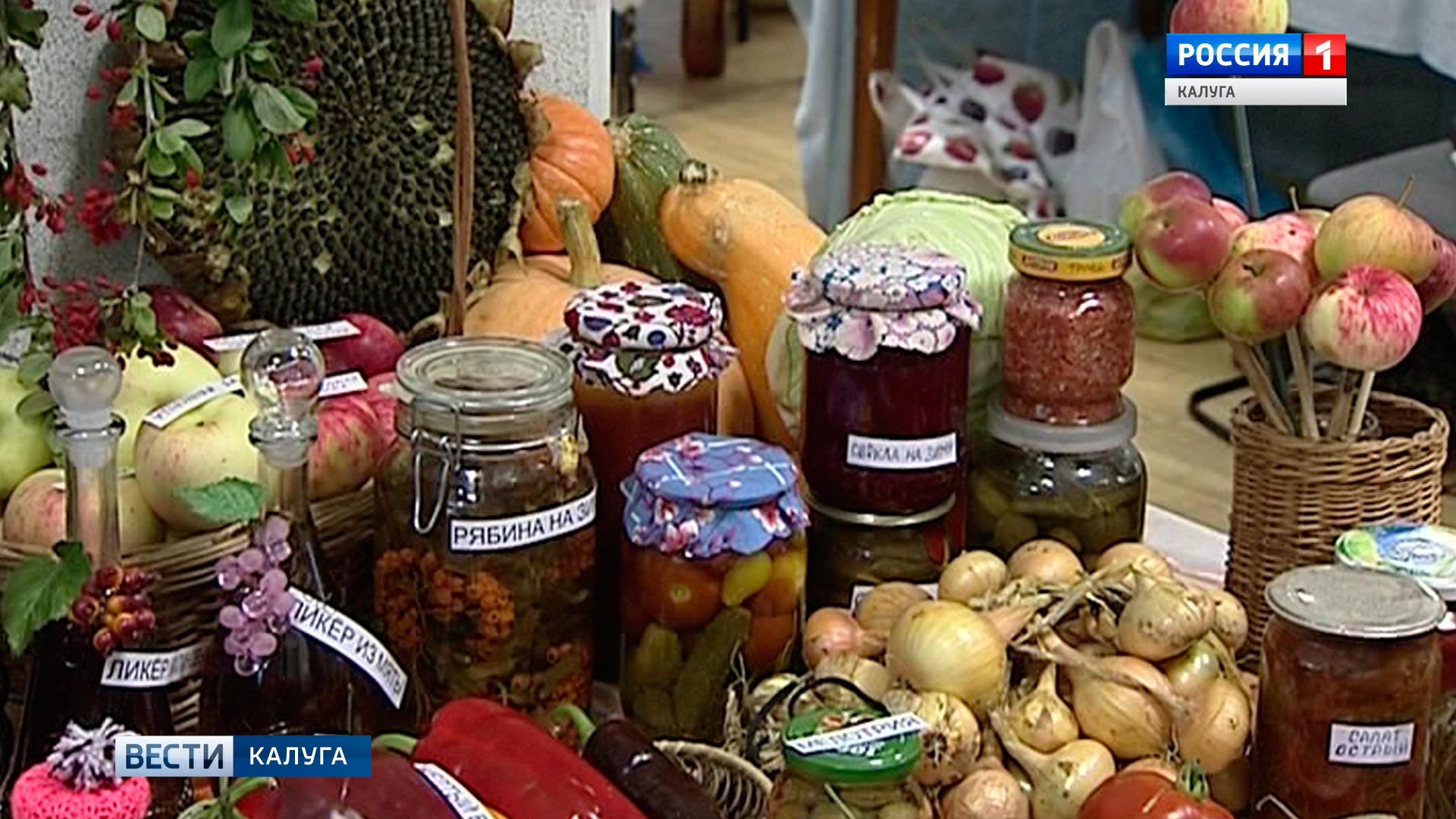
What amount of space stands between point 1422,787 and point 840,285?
0.41 m

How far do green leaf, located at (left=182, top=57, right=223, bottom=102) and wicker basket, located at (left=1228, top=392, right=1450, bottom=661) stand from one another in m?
0.64

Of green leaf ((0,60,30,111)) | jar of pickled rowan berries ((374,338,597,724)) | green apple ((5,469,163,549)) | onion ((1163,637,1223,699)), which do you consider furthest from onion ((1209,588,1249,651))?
green leaf ((0,60,30,111))

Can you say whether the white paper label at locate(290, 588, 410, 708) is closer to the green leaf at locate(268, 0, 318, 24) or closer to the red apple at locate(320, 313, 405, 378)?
the red apple at locate(320, 313, 405, 378)

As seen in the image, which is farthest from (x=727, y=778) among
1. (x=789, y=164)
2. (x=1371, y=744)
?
(x=789, y=164)

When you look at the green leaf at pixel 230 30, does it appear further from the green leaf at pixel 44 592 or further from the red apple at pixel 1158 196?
the red apple at pixel 1158 196

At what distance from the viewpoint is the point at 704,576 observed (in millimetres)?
1088

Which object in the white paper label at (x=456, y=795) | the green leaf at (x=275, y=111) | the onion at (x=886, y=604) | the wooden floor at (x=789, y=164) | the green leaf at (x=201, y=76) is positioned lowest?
the wooden floor at (x=789, y=164)

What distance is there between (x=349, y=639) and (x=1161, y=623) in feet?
1.36

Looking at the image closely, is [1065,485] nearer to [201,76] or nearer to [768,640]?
[768,640]

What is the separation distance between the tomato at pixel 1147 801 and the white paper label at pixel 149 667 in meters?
0.44

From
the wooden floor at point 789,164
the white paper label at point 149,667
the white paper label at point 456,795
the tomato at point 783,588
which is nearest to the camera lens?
the white paper label at point 456,795

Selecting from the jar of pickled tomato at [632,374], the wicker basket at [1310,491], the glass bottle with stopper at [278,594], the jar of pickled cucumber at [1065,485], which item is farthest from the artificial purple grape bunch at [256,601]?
the wicker basket at [1310,491]

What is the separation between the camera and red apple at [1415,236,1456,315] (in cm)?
121

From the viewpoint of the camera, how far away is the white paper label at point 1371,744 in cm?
100
